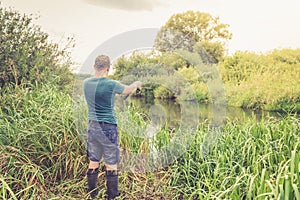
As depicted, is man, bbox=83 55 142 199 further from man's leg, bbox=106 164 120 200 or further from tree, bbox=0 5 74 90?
tree, bbox=0 5 74 90

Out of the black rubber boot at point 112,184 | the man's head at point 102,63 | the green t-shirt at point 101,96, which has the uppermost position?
the man's head at point 102,63

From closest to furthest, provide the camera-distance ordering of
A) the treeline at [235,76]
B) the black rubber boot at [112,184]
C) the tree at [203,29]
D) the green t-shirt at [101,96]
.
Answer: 1. the green t-shirt at [101,96]
2. the black rubber boot at [112,184]
3. the treeline at [235,76]
4. the tree at [203,29]

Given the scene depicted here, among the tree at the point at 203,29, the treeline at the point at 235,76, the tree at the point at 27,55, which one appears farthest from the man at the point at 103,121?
the tree at the point at 203,29

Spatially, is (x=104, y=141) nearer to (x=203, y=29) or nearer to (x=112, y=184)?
(x=112, y=184)

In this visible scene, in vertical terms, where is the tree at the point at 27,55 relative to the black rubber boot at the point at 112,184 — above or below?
above

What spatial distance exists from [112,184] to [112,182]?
0.06 feet

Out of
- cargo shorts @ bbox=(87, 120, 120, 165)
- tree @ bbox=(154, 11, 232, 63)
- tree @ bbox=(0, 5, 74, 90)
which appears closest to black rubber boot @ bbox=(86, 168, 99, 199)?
cargo shorts @ bbox=(87, 120, 120, 165)

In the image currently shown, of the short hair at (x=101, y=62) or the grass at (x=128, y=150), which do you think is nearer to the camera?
the short hair at (x=101, y=62)

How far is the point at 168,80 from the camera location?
455 cm

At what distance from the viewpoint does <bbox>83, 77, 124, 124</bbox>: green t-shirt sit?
2.66 metres

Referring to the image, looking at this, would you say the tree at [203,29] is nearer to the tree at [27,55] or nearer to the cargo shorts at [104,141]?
the tree at [27,55]

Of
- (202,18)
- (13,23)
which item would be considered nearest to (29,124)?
(13,23)

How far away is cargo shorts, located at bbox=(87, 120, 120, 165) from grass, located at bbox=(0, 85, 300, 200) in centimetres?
29

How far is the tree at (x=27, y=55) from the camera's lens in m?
4.20
